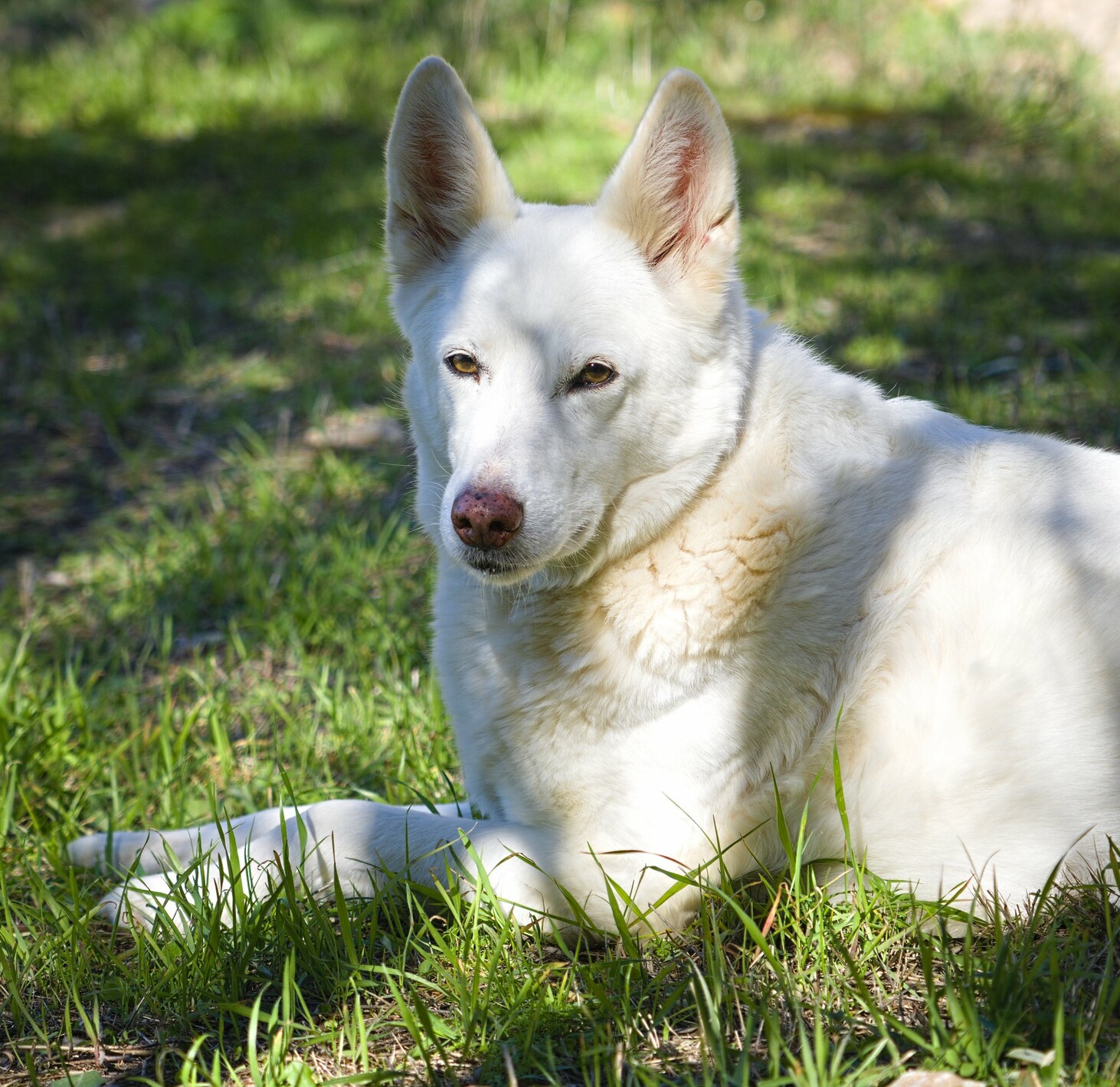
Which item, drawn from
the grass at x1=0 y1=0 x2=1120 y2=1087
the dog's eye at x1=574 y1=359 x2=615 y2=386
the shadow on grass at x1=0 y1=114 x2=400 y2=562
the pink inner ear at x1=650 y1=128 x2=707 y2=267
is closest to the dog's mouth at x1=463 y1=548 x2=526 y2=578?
the dog's eye at x1=574 y1=359 x2=615 y2=386

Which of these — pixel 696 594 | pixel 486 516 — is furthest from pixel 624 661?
pixel 486 516

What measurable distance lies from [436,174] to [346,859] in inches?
63.2

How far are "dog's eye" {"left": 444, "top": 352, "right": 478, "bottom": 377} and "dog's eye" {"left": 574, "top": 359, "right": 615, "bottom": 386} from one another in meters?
0.23

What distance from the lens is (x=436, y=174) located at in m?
2.66

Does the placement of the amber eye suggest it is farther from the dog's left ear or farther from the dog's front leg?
the dog's front leg

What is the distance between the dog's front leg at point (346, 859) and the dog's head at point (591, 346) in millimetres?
563

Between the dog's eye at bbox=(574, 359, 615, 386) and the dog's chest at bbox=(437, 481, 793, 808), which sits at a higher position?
the dog's eye at bbox=(574, 359, 615, 386)

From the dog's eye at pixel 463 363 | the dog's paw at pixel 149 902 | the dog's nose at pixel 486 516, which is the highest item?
the dog's eye at pixel 463 363

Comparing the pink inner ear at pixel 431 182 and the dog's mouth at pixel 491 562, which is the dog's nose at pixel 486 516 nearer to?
the dog's mouth at pixel 491 562

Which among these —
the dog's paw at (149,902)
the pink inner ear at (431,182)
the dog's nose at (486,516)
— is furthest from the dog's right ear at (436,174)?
the dog's paw at (149,902)

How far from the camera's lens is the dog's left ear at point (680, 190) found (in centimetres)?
238

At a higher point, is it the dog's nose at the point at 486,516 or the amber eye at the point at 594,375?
the amber eye at the point at 594,375

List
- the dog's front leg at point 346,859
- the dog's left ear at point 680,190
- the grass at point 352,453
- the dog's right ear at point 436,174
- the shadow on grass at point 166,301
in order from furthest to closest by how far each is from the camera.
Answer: the shadow on grass at point 166,301 < the dog's right ear at point 436,174 < the dog's left ear at point 680,190 < the dog's front leg at point 346,859 < the grass at point 352,453

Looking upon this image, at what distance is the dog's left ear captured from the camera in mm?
2379
